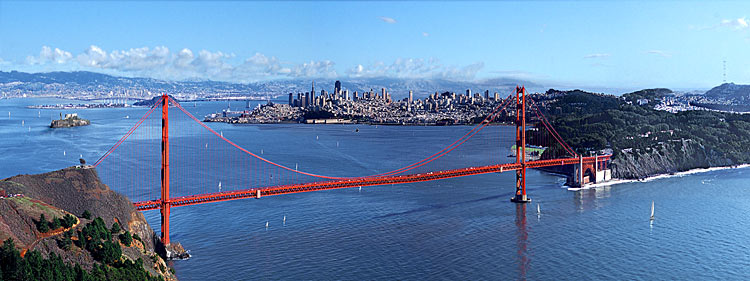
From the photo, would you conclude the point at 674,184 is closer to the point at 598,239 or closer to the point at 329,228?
the point at 598,239

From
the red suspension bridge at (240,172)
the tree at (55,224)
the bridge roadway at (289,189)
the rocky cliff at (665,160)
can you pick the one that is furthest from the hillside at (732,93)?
the tree at (55,224)

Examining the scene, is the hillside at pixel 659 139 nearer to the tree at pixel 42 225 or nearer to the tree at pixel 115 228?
the tree at pixel 115 228

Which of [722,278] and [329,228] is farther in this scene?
[329,228]

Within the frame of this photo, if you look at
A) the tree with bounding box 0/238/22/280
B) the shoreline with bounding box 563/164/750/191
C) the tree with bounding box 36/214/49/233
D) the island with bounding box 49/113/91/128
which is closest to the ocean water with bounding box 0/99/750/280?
the shoreline with bounding box 563/164/750/191

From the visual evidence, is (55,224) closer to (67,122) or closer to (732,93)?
(67,122)

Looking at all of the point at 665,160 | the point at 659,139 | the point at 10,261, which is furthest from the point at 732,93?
the point at 10,261

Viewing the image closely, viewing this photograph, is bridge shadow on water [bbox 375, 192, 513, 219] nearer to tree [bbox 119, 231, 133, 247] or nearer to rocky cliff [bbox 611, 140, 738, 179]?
rocky cliff [bbox 611, 140, 738, 179]

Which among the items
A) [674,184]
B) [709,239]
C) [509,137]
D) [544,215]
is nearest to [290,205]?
[544,215]
